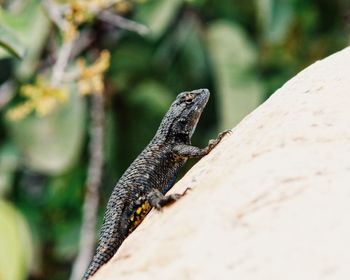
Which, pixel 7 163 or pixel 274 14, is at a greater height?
pixel 274 14

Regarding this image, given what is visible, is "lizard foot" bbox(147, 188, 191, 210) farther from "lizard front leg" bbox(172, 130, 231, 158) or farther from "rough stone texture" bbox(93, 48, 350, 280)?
"lizard front leg" bbox(172, 130, 231, 158)

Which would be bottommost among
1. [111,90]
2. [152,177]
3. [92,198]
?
[92,198]

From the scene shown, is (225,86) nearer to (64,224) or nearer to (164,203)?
(64,224)

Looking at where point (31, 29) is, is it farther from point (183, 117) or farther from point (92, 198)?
point (183, 117)

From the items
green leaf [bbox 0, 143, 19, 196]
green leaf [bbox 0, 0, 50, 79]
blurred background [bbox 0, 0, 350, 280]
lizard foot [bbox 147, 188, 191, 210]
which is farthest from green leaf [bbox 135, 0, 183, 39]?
lizard foot [bbox 147, 188, 191, 210]

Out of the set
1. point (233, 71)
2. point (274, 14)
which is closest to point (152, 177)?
point (274, 14)

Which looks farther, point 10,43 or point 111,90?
point 111,90

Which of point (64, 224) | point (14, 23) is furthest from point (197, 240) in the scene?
point (64, 224)

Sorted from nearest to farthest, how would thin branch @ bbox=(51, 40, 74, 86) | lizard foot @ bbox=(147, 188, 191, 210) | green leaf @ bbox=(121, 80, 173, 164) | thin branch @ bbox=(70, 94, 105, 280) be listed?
lizard foot @ bbox=(147, 188, 191, 210) < thin branch @ bbox=(51, 40, 74, 86) < thin branch @ bbox=(70, 94, 105, 280) < green leaf @ bbox=(121, 80, 173, 164)
